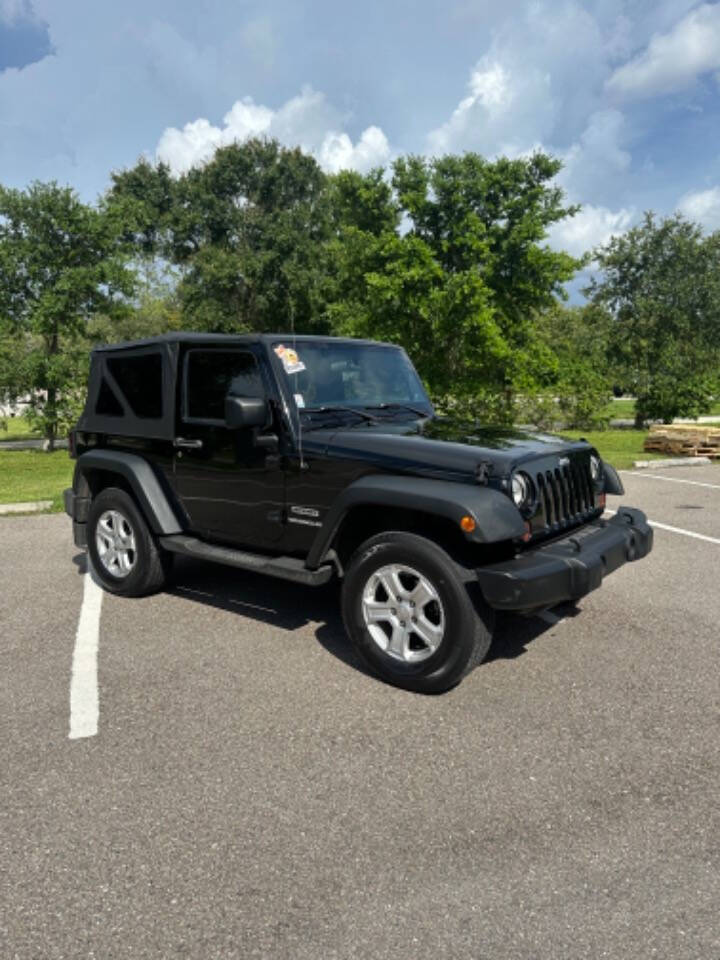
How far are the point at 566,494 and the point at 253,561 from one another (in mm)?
1969

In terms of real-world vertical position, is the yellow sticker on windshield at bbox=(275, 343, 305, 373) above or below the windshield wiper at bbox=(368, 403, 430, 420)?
above

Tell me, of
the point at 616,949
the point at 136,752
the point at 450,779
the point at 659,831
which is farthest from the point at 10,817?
the point at 659,831

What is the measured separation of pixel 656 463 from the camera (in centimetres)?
1441

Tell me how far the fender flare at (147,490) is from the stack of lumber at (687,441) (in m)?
14.1

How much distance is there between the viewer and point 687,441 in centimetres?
1608

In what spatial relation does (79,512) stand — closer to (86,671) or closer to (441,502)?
(86,671)

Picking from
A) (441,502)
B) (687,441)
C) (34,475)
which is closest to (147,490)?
(441,502)

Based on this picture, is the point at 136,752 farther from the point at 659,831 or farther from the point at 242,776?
the point at 659,831

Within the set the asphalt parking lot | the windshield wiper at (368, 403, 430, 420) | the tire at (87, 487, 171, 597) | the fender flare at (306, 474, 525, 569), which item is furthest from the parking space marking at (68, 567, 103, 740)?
the windshield wiper at (368, 403, 430, 420)

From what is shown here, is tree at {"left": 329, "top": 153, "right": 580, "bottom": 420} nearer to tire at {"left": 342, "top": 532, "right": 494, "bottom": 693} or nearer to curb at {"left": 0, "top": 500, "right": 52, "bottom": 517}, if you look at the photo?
curb at {"left": 0, "top": 500, "right": 52, "bottom": 517}

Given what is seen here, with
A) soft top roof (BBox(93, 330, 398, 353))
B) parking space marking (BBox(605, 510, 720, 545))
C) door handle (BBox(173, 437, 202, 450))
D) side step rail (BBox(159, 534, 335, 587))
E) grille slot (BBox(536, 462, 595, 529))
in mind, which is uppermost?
soft top roof (BBox(93, 330, 398, 353))

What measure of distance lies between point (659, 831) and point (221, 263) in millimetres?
38635

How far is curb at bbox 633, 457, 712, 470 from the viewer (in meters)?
14.3

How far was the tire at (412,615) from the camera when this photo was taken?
139 inches
